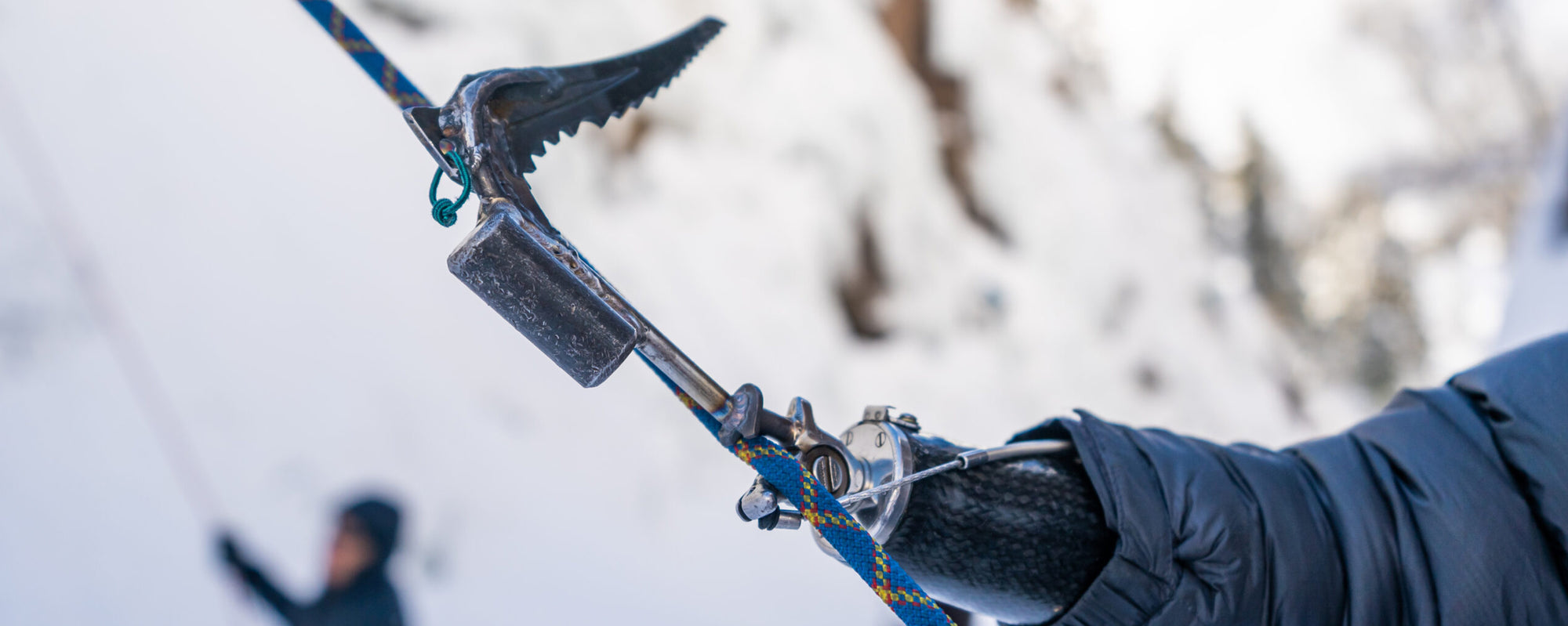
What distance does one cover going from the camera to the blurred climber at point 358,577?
1.01 meters

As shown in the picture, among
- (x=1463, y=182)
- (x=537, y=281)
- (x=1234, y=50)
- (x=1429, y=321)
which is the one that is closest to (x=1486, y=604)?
(x=537, y=281)

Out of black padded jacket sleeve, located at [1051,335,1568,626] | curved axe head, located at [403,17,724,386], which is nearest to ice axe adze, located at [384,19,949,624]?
curved axe head, located at [403,17,724,386]

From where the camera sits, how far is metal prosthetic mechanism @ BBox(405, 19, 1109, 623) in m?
0.38

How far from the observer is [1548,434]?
1.55 feet

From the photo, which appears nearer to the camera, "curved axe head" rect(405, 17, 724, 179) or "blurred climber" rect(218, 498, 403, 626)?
"curved axe head" rect(405, 17, 724, 179)

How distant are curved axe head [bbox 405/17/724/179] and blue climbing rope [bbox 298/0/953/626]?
0.07ft

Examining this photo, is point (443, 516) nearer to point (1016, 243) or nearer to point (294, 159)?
point (294, 159)

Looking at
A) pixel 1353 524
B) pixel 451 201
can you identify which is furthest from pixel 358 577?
pixel 1353 524

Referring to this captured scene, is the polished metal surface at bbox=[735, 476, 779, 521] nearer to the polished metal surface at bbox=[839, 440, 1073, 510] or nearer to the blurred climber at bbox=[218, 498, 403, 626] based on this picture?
the polished metal surface at bbox=[839, 440, 1073, 510]

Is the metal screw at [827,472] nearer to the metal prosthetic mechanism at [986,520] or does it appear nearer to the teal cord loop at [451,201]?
the metal prosthetic mechanism at [986,520]

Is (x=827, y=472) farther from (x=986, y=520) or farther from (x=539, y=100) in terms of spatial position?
(x=539, y=100)

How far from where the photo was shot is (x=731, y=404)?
40 cm

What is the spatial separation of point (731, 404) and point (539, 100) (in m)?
0.18

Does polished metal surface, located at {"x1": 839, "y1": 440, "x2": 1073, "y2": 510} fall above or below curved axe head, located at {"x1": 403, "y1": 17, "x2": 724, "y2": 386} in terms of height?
below
